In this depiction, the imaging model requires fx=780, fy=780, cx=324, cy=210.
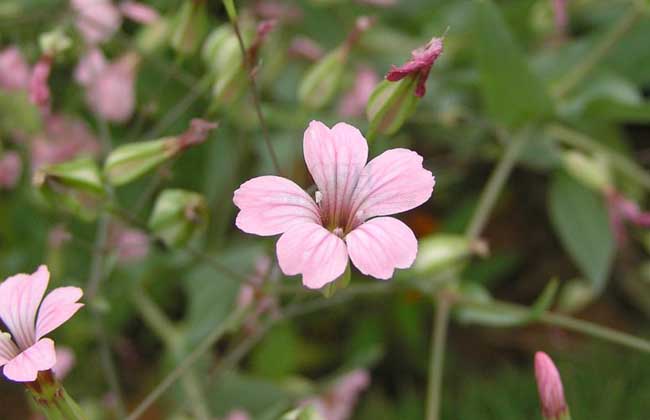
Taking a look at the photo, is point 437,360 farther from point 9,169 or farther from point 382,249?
point 9,169

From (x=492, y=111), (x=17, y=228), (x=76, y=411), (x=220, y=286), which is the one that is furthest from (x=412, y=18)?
(x=76, y=411)

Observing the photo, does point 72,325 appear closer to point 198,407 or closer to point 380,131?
point 198,407

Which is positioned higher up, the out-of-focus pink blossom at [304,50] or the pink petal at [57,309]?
the pink petal at [57,309]

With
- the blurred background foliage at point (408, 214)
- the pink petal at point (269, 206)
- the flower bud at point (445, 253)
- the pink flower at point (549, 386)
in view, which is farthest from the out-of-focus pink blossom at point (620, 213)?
the pink petal at point (269, 206)

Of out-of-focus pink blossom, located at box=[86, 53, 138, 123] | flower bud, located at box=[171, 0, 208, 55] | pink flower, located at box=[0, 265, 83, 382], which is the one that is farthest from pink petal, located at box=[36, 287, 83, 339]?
out-of-focus pink blossom, located at box=[86, 53, 138, 123]

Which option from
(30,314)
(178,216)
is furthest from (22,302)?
(178,216)

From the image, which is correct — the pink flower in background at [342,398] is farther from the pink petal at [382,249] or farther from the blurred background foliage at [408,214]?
the pink petal at [382,249]
